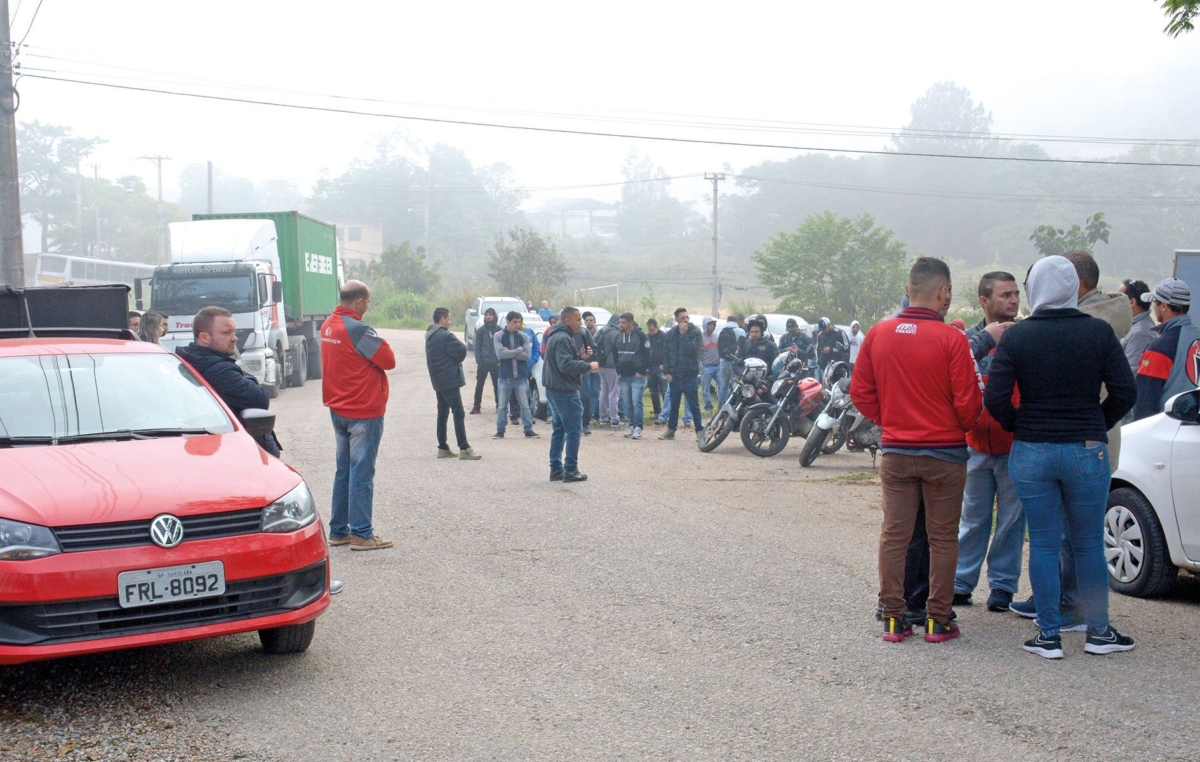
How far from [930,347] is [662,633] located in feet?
6.85

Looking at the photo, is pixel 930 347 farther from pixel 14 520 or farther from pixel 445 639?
pixel 14 520

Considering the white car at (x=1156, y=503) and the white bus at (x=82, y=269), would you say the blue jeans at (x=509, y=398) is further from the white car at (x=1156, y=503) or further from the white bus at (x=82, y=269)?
the white bus at (x=82, y=269)

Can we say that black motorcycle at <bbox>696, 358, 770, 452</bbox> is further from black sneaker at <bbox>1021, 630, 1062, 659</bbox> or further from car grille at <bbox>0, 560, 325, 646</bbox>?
car grille at <bbox>0, 560, 325, 646</bbox>

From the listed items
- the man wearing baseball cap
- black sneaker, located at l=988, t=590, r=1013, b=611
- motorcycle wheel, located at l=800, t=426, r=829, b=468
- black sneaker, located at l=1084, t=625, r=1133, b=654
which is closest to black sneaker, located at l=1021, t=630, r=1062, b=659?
black sneaker, located at l=1084, t=625, r=1133, b=654

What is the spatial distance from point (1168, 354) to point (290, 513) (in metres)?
6.44

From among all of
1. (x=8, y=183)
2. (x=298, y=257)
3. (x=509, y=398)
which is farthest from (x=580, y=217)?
(x=509, y=398)

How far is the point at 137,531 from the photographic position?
4598 mm

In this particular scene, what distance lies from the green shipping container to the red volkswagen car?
20.3 meters

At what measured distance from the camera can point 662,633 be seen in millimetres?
5734

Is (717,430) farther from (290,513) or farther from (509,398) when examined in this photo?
(290,513)

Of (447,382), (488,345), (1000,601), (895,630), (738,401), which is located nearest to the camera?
(895,630)

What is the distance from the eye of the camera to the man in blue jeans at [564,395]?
11.3m

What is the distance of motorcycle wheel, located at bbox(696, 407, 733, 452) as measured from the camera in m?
14.4

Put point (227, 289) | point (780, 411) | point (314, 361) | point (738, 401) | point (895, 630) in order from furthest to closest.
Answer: point (314, 361) < point (227, 289) < point (738, 401) < point (780, 411) < point (895, 630)
